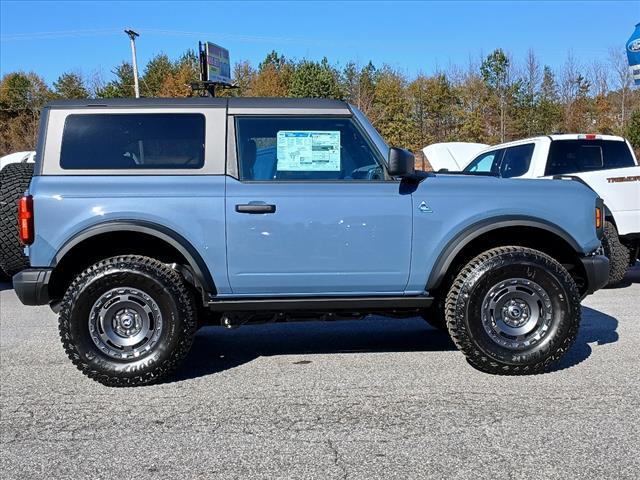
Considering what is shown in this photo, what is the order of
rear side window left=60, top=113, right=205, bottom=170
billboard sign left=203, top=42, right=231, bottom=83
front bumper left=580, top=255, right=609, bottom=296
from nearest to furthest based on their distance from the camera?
rear side window left=60, top=113, right=205, bottom=170
front bumper left=580, top=255, right=609, bottom=296
billboard sign left=203, top=42, right=231, bottom=83

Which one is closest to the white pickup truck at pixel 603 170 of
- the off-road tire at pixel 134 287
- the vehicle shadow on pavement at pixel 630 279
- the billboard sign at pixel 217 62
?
the vehicle shadow on pavement at pixel 630 279

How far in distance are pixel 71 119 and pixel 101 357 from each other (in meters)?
1.79

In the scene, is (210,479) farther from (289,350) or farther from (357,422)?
(289,350)

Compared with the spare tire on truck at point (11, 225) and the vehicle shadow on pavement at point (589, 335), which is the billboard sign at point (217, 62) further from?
the vehicle shadow on pavement at point (589, 335)

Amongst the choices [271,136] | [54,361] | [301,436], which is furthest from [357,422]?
[54,361]

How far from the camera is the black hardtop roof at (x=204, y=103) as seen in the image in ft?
14.2

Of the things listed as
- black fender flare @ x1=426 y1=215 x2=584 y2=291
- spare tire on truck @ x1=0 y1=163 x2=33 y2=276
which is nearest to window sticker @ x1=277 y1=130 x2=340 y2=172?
black fender flare @ x1=426 y1=215 x2=584 y2=291

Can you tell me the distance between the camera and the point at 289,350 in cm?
518

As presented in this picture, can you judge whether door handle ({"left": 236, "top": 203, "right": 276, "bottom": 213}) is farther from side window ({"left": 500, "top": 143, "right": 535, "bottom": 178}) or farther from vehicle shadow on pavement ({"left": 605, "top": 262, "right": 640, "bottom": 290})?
vehicle shadow on pavement ({"left": 605, "top": 262, "right": 640, "bottom": 290})

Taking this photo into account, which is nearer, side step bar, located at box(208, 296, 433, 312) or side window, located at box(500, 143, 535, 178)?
side step bar, located at box(208, 296, 433, 312)

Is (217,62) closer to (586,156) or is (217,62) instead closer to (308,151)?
(586,156)

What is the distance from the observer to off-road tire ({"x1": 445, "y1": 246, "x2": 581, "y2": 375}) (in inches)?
168

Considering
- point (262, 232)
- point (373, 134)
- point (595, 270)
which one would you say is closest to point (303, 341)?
point (262, 232)

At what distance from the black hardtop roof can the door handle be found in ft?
2.60
